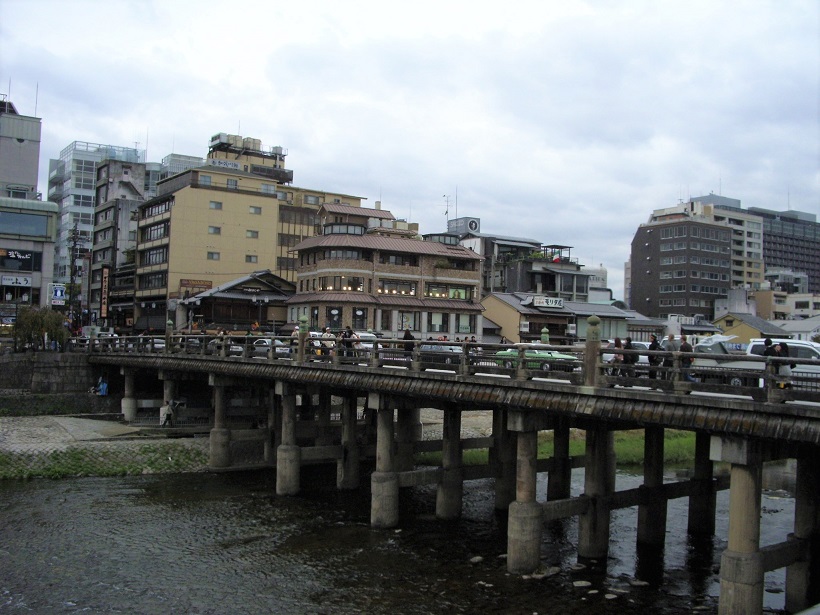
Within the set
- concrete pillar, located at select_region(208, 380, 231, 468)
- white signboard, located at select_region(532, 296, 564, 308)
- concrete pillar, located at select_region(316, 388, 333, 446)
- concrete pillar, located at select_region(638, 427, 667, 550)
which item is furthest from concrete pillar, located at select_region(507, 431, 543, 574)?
white signboard, located at select_region(532, 296, 564, 308)

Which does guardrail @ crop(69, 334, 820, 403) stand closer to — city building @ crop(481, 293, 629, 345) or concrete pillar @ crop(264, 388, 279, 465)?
concrete pillar @ crop(264, 388, 279, 465)

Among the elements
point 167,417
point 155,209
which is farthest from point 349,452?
point 155,209

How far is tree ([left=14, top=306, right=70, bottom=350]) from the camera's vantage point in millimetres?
52656

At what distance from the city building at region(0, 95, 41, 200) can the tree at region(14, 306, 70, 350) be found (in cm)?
3235

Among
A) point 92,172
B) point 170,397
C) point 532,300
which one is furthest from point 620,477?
point 92,172

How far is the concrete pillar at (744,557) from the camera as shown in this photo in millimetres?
14000

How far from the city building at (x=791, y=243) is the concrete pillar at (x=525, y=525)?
5504 inches

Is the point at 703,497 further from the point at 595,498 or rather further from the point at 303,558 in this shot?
the point at 303,558

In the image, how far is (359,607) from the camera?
18.0m

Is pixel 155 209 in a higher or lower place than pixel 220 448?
higher

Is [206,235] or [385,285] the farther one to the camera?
[206,235]

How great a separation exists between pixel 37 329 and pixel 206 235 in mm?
23123

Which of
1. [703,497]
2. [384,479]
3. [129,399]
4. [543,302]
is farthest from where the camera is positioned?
[543,302]

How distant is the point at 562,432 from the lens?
89.4 feet
